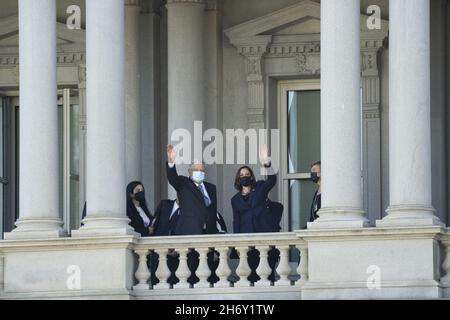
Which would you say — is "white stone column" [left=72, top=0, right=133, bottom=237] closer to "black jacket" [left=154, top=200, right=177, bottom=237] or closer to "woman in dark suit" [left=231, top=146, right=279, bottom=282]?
"black jacket" [left=154, top=200, right=177, bottom=237]

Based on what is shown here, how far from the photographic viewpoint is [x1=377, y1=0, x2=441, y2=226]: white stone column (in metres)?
37.5

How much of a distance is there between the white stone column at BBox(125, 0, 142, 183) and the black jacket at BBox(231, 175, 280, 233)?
4.89m

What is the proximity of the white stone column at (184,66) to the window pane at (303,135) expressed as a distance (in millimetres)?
1984

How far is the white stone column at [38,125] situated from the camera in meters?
39.0

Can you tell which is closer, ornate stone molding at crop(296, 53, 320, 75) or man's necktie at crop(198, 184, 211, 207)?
man's necktie at crop(198, 184, 211, 207)

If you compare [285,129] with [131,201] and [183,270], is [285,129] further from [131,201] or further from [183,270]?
[183,270]

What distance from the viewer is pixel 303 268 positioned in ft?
125

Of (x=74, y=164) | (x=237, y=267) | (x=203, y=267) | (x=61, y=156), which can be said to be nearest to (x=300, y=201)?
(x=74, y=164)

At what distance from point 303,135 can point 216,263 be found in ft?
19.9

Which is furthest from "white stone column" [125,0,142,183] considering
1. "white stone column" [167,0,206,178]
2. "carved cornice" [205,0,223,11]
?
"carved cornice" [205,0,223,11]

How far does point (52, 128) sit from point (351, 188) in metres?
5.52

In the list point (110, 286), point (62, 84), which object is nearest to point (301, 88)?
point (62, 84)

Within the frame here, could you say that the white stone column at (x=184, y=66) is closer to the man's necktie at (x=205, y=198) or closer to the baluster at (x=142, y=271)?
the man's necktie at (x=205, y=198)

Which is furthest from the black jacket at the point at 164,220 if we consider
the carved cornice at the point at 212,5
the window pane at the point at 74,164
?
the carved cornice at the point at 212,5
